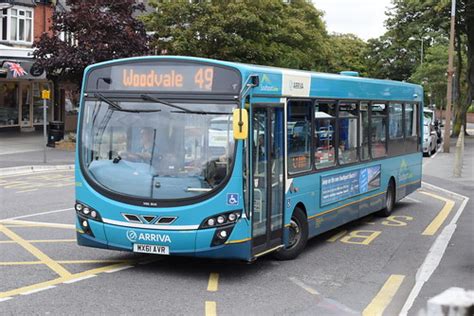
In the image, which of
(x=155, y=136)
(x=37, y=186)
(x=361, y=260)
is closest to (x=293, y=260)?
(x=361, y=260)

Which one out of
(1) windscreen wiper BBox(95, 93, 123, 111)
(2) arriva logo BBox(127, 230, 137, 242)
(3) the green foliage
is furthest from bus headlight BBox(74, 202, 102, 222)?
(3) the green foliage

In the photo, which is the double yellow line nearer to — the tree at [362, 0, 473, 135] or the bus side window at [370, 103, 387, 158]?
the bus side window at [370, 103, 387, 158]

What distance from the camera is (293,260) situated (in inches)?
365

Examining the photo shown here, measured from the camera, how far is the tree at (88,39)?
28.5 m

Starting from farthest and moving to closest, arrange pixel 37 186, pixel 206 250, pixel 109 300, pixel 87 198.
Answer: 1. pixel 37 186
2. pixel 87 198
3. pixel 206 250
4. pixel 109 300

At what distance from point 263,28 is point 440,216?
20.7 metres

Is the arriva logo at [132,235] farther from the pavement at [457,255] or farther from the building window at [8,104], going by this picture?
the building window at [8,104]

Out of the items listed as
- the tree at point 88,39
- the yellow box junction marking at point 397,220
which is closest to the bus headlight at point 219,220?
the yellow box junction marking at point 397,220

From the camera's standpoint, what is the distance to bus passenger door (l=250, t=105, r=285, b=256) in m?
8.03

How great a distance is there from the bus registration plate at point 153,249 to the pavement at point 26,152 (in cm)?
1555

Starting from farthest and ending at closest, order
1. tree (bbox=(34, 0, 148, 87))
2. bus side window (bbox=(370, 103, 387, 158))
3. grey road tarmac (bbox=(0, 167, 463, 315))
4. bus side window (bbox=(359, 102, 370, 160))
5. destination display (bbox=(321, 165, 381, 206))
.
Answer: tree (bbox=(34, 0, 148, 87)) < bus side window (bbox=(370, 103, 387, 158)) < bus side window (bbox=(359, 102, 370, 160)) < destination display (bbox=(321, 165, 381, 206)) < grey road tarmac (bbox=(0, 167, 463, 315))

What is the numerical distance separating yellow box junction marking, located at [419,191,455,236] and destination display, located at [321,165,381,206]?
1291 millimetres

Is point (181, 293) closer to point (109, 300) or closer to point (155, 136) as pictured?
point (109, 300)

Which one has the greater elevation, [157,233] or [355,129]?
[355,129]
